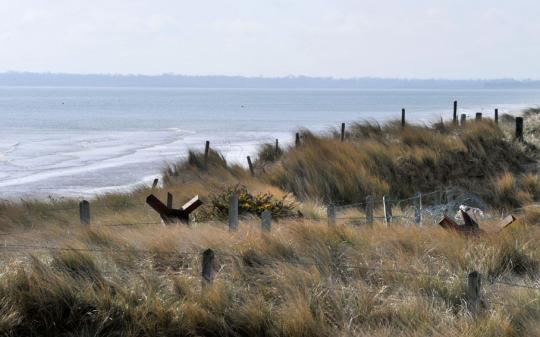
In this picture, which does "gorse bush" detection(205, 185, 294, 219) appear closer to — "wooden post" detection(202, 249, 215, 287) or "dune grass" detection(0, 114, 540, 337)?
"dune grass" detection(0, 114, 540, 337)

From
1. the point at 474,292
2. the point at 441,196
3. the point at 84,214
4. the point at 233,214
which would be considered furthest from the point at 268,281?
the point at 441,196

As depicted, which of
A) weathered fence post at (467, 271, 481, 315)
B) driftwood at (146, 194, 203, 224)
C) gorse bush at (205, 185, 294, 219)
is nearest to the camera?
weathered fence post at (467, 271, 481, 315)

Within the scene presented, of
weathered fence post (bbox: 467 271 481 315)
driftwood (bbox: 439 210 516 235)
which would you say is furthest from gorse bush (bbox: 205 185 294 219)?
weathered fence post (bbox: 467 271 481 315)

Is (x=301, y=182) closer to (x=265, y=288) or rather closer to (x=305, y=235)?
(x=305, y=235)

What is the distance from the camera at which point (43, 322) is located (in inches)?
319

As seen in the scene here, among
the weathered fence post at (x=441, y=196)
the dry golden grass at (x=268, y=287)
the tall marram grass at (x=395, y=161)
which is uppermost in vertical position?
the dry golden grass at (x=268, y=287)

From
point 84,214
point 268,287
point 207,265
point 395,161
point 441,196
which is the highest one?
point 207,265

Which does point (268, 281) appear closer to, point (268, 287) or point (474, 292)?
point (268, 287)

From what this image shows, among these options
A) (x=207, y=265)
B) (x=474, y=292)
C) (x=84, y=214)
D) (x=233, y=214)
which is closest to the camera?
(x=474, y=292)

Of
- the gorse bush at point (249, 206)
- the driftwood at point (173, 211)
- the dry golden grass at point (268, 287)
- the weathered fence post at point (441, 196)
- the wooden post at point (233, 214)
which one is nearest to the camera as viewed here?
the dry golden grass at point (268, 287)

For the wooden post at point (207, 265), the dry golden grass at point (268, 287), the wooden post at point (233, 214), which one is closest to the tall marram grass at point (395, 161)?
the wooden post at point (233, 214)

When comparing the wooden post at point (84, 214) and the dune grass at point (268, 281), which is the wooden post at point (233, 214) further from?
the wooden post at point (84, 214)

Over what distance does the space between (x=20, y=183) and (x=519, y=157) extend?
1678cm

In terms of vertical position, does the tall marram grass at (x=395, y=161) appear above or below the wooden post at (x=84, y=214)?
below
